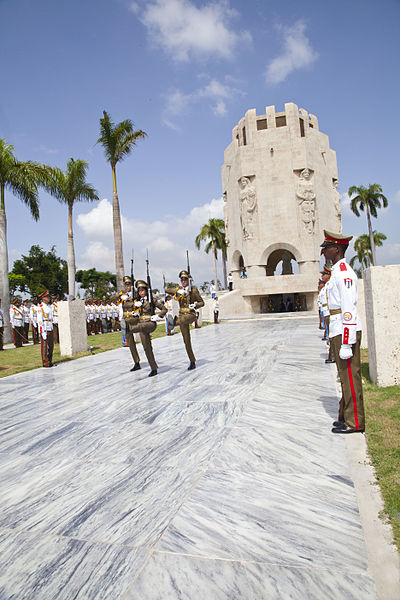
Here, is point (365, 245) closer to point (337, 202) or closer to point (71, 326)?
point (337, 202)

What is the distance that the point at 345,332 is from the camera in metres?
3.95

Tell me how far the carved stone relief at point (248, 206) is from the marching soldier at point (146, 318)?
25.1 meters

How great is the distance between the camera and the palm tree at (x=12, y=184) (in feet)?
62.1

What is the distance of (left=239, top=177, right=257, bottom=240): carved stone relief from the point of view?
31609mm

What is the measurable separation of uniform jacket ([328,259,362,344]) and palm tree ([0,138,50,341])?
57.4 ft

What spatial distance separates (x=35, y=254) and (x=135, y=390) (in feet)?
155

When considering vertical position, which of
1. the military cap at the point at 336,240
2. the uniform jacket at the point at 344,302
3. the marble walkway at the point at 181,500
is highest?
the military cap at the point at 336,240

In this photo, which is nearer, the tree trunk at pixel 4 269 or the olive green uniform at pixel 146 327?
the olive green uniform at pixel 146 327

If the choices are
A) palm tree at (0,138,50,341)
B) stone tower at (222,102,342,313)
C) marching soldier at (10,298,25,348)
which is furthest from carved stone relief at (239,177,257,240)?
marching soldier at (10,298,25,348)

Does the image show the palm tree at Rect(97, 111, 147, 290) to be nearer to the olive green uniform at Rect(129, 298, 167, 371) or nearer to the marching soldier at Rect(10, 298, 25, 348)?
the marching soldier at Rect(10, 298, 25, 348)

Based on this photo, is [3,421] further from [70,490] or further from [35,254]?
[35,254]

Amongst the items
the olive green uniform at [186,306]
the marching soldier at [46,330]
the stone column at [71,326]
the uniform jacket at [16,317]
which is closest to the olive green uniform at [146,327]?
the olive green uniform at [186,306]

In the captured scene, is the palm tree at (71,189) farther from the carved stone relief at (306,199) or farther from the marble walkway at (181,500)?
the marble walkway at (181,500)

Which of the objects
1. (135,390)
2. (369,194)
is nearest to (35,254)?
(369,194)
